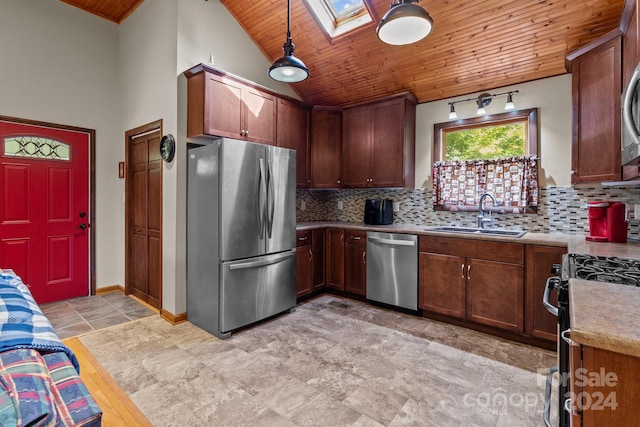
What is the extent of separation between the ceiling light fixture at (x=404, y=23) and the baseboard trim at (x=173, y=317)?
3.06m

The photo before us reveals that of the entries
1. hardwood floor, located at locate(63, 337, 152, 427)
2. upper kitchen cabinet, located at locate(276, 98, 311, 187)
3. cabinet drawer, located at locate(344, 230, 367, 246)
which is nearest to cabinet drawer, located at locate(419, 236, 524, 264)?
cabinet drawer, located at locate(344, 230, 367, 246)

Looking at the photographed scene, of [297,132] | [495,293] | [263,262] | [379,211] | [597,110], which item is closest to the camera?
[597,110]

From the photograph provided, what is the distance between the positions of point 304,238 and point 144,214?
1.92 meters

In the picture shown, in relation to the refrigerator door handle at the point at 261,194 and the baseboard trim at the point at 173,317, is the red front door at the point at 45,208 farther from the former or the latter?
the refrigerator door handle at the point at 261,194

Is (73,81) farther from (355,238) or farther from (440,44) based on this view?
(440,44)

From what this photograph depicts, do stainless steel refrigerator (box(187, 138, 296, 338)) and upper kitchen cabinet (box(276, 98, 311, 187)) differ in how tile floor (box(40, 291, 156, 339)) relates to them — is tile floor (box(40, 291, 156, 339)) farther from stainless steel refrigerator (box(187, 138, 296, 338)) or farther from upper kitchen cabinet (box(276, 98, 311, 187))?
upper kitchen cabinet (box(276, 98, 311, 187))

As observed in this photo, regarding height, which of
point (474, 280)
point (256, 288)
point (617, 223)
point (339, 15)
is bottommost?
point (256, 288)

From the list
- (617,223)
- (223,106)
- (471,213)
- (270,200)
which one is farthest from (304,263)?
(617,223)

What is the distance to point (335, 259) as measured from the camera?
3.91m

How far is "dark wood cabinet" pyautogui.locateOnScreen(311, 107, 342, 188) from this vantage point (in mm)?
4230

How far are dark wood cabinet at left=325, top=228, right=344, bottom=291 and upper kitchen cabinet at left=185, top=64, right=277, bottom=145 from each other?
1463 millimetres

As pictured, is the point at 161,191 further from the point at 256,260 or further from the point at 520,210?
the point at 520,210

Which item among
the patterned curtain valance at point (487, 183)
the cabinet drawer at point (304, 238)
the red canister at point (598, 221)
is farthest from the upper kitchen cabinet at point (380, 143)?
the red canister at point (598, 221)

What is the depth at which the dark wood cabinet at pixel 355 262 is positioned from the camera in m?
3.66
